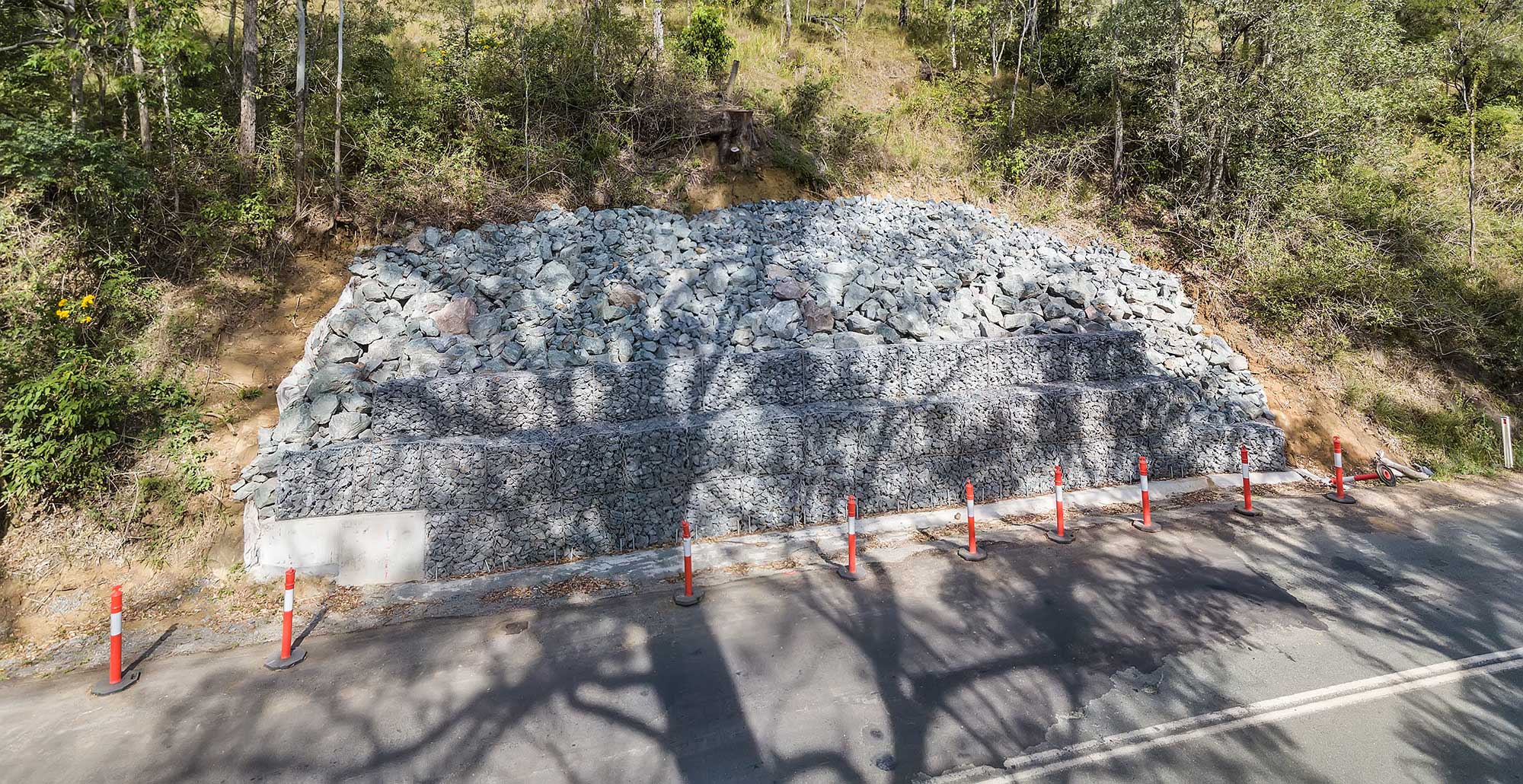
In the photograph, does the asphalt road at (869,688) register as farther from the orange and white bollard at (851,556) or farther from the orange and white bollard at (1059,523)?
the orange and white bollard at (1059,523)

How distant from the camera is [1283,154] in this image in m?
13.5

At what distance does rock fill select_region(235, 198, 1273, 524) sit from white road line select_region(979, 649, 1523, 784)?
17.3 feet

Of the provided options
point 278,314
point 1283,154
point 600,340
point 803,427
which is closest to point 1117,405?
point 803,427

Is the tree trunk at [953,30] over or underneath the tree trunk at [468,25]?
over

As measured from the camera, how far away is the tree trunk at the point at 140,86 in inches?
334

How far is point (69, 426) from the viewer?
676 cm

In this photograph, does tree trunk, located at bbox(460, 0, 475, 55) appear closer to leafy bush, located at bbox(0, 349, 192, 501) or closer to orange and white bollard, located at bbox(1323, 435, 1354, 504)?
leafy bush, located at bbox(0, 349, 192, 501)

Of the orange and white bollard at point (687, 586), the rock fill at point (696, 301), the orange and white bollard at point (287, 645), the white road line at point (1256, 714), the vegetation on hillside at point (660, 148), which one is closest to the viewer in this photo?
the white road line at point (1256, 714)

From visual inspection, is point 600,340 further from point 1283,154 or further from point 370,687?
point 1283,154

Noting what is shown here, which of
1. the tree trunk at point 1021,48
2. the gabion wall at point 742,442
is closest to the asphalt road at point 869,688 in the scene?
the gabion wall at point 742,442

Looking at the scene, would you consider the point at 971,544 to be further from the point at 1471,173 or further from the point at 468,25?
the point at 1471,173

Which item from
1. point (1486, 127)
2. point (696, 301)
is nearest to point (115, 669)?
point (696, 301)

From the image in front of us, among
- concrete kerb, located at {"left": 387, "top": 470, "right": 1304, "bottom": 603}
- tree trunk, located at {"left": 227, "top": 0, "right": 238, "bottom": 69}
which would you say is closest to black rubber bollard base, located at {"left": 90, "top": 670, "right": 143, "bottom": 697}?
concrete kerb, located at {"left": 387, "top": 470, "right": 1304, "bottom": 603}

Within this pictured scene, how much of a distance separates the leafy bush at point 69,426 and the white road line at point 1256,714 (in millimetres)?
9606
